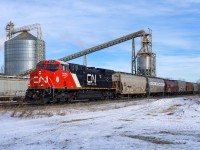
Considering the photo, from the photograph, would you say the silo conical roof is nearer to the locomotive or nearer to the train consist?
the train consist

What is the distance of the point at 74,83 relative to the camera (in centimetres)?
3069

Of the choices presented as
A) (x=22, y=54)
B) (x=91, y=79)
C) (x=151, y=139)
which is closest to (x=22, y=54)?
(x=22, y=54)

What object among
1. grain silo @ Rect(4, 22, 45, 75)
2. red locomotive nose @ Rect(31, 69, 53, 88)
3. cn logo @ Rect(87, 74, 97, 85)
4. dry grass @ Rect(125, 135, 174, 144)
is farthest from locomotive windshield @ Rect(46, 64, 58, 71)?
grain silo @ Rect(4, 22, 45, 75)

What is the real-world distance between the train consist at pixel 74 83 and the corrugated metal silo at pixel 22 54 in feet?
145

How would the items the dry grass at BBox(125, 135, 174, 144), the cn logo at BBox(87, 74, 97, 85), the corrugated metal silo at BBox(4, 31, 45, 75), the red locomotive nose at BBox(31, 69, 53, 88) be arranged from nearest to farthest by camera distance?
the dry grass at BBox(125, 135, 174, 144)
the red locomotive nose at BBox(31, 69, 53, 88)
the cn logo at BBox(87, 74, 97, 85)
the corrugated metal silo at BBox(4, 31, 45, 75)

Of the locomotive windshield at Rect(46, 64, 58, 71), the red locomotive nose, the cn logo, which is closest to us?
the red locomotive nose

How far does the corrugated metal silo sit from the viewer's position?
8556 cm

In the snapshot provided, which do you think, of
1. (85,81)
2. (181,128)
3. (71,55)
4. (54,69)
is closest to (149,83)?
(85,81)

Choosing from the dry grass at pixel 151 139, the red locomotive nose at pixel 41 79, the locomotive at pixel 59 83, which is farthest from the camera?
the red locomotive nose at pixel 41 79

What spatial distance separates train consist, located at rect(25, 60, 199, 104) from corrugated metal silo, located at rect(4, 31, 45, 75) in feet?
145

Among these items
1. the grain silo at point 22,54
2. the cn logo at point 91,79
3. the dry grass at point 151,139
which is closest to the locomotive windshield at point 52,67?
the cn logo at point 91,79

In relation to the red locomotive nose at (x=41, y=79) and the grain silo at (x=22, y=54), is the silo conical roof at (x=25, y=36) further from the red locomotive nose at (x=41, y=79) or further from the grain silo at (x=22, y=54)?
the red locomotive nose at (x=41, y=79)

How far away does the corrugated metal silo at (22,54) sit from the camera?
85562mm

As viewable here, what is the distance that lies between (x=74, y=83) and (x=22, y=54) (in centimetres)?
5817
